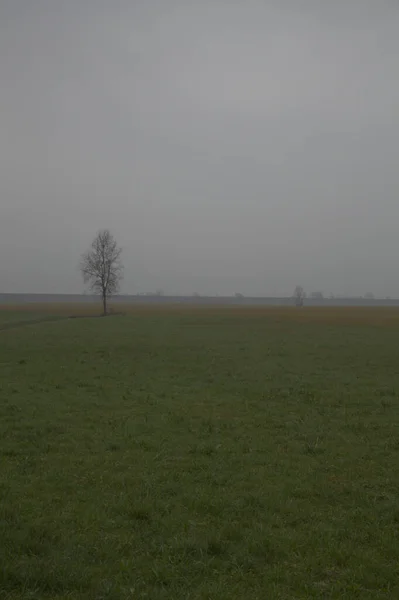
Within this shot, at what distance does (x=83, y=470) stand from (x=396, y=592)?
7.12 m

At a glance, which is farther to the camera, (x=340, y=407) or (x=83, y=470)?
(x=340, y=407)

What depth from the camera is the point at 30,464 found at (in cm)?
1182

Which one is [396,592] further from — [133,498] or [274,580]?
[133,498]

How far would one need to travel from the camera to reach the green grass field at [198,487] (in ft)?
23.2

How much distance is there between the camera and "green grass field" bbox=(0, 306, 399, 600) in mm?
7082

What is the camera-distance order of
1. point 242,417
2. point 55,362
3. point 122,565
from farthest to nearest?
point 55,362, point 242,417, point 122,565

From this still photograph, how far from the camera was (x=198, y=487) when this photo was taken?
34.4 ft

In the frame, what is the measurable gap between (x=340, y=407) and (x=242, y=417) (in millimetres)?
4059

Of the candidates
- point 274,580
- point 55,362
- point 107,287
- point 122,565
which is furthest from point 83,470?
point 107,287

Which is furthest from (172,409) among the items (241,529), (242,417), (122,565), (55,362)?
(55,362)

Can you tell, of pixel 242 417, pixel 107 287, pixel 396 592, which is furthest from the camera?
pixel 107 287

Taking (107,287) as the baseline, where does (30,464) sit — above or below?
below

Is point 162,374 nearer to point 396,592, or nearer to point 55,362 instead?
point 55,362

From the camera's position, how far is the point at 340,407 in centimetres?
1822
